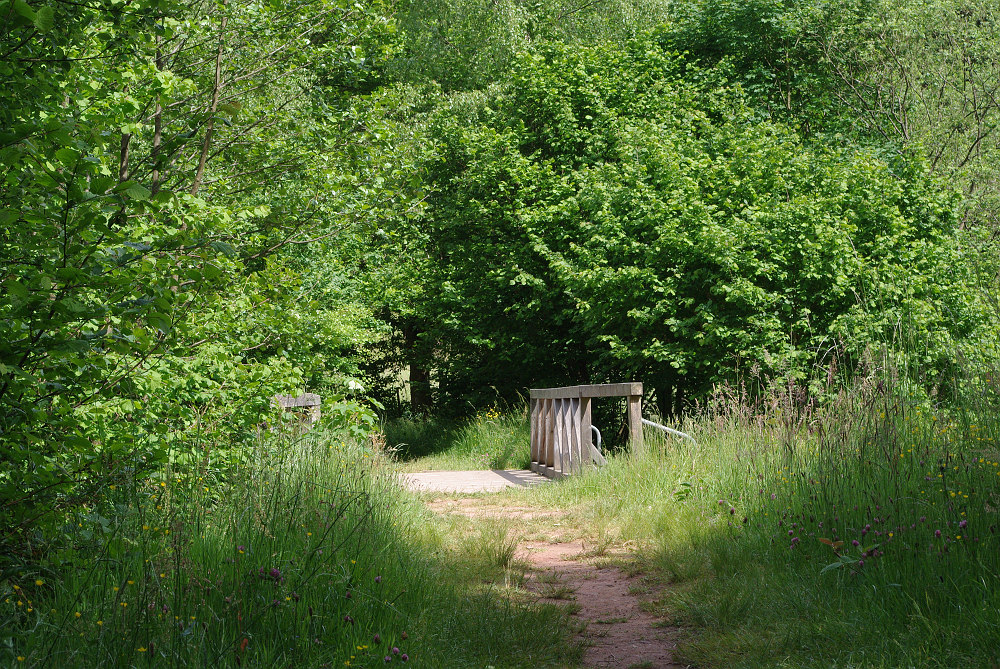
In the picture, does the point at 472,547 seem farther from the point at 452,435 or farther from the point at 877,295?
the point at 452,435

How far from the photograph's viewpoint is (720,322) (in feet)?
37.7

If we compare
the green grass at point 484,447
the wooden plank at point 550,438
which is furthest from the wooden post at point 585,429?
the green grass at point 484,447

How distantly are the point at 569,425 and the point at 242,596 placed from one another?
7125 millimetres

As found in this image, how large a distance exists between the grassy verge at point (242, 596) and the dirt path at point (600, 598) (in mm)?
218

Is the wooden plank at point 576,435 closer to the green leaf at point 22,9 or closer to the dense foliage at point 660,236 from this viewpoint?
the dense foliage at point 660,236

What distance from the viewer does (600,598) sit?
5.11 meters

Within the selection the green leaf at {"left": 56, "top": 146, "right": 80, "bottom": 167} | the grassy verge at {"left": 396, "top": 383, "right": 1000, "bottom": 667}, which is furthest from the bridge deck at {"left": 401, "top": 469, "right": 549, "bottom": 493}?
the green leaf at {"left": 56, "top": 146, "right": 80, "bottom": 167}

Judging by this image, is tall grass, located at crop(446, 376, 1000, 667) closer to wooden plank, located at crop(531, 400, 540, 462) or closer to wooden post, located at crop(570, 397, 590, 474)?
wooden post, located at crop(570, 397, 590, 474)

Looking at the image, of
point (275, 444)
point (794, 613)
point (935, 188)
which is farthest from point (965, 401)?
point (935, 188)

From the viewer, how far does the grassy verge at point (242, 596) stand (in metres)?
3.11

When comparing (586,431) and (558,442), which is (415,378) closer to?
(558,442)

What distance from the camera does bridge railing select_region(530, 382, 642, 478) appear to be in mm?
9445

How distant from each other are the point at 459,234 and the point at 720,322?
26.4 ft

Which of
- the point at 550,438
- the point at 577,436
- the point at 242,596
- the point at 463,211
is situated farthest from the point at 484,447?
the point at 242,596
